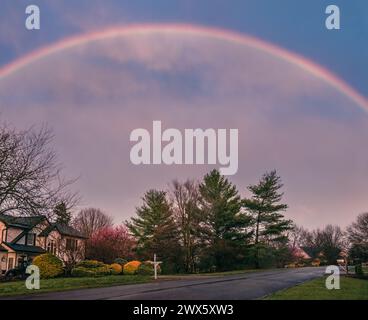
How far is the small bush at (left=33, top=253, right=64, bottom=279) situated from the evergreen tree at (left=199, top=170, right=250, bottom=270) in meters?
6.86

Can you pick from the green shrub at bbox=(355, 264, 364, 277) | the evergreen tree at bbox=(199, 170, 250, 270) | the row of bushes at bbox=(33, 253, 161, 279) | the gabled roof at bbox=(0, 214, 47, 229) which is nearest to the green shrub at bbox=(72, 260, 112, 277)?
the row of bushes at bbox=(33, 253, 161, 279)

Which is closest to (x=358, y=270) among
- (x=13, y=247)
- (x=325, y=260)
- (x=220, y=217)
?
(x=325, y=260)

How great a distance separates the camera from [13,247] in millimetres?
20297

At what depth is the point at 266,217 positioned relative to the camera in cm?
1720

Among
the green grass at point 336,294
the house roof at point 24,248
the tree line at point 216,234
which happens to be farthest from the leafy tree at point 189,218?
the green grass at point 336,294

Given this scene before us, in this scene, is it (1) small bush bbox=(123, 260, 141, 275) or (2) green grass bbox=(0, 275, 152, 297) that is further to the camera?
(1) small bush bbox=(123, 260, 141, 275)

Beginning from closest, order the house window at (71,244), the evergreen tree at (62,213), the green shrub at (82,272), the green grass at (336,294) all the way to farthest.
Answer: the green grass at (336,294) → the evergreen tree at (62,213) → the green shrub at (82,272) → the house window at (71,244)

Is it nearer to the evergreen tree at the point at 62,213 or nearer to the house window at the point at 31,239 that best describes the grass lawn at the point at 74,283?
the evergreen tree at the point at 62,213

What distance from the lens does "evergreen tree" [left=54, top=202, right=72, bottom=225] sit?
14.1 meters

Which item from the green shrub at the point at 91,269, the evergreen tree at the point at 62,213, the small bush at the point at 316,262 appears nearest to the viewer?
the evergreen tree at the point at 62,213

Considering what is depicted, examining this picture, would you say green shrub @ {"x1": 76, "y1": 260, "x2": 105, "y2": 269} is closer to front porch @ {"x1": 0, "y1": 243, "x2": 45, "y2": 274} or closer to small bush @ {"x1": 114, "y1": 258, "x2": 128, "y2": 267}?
small bush @ {"x1": 114, "y1": 258, "x2": 128, "y2": 267}

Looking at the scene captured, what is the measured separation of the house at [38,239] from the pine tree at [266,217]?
24.5 feet

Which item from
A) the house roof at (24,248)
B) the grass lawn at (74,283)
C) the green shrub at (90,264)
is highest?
the house roof at (24,248)

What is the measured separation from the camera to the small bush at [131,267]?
16469mm
